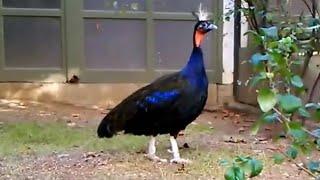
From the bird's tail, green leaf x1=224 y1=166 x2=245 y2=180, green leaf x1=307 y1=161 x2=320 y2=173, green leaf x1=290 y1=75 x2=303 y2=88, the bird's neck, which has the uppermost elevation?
green leaf x1=290 y1=75 x2=303 y2=88

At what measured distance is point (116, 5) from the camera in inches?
330

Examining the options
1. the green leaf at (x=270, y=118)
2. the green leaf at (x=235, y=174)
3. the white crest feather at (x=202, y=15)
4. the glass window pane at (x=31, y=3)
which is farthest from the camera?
the glass window pane at (x=31, y=3)

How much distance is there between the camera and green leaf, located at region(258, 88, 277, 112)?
4.99 ft

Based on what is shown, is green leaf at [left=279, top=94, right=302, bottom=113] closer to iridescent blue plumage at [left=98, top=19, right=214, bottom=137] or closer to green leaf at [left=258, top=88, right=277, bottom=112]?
green leaf at [left=258, top=88, right=277, bottom=112]

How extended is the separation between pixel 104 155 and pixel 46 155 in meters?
0.49

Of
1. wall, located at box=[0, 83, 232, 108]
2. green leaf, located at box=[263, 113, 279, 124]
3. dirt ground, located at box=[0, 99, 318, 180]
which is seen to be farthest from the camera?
wall, located at box=[0, 83, 232, 108]

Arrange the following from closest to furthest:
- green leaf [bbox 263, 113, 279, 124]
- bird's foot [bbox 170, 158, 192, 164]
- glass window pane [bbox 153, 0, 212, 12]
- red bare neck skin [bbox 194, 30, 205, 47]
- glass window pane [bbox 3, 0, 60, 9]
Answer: green leaf [bbox 263, 113, 279, 124] < bird's foot [bbox 170, 158, 192, 164] < red bare neck skin [bbox 194, 30, 205, 47] < glass window pane [bbox 3, 0, 60, 9] < glass window pane [bbox 153, 0, 212, 12]

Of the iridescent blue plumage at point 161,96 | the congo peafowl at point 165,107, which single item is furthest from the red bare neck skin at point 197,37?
the iridescent blue plumage at point 161,96

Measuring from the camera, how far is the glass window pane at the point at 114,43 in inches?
330

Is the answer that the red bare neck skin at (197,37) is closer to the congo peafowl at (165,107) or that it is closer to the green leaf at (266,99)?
the congo peafowl at (165,107)

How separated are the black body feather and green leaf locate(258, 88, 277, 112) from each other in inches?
130

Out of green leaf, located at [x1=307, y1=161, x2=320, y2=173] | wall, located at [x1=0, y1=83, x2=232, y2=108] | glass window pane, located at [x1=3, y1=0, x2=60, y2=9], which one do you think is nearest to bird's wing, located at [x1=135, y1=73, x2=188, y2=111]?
green leaf, located at [x1=307, y1=161, x2=320, y2=173]

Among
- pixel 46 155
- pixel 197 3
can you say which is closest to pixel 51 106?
pixel 197 3

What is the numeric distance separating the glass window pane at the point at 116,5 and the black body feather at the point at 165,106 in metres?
3.54
